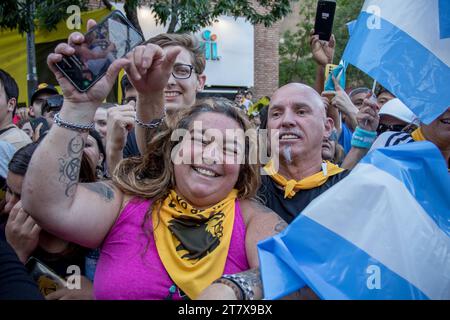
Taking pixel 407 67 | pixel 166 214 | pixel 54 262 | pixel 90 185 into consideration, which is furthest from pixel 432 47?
pixel 54 262

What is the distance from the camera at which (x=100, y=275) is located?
1899 millimetres

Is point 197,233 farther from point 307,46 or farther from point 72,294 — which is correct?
point 307,46

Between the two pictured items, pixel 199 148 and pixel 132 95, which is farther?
pixel 132 95

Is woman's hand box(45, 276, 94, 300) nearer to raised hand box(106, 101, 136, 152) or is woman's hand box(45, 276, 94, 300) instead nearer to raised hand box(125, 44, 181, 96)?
raised hand box(106, 101, 136, 152)

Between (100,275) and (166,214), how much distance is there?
0.36 m


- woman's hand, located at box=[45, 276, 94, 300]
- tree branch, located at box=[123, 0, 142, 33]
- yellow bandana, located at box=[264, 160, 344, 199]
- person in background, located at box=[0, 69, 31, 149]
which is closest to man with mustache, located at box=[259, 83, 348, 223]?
yellow bandana, located at box=[264, 160, 344, 199]

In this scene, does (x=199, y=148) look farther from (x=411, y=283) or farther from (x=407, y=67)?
(x=407, y=67)

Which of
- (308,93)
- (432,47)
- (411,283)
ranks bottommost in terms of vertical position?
(411,283)

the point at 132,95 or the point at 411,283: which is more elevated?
the point at 132,95

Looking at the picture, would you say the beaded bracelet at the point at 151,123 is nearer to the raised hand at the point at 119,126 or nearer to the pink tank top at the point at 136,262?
the raised hand at the point at 119,126

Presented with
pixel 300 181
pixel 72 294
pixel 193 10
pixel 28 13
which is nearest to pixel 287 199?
pixel 300 181

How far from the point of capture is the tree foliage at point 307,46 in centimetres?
2102

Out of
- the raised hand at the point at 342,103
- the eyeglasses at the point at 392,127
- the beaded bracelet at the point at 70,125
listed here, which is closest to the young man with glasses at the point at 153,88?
the beaded bracelet at the point at 70,125
